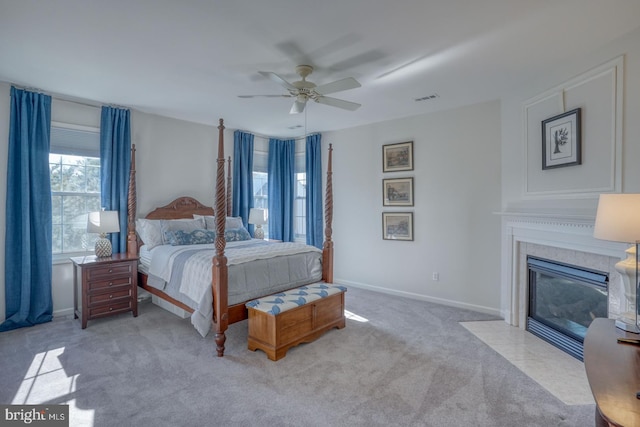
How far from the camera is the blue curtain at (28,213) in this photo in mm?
3605

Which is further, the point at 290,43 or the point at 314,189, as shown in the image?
the point at 314,189

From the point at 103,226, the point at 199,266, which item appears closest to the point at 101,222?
the point at 103,226

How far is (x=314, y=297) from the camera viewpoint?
330 centimetres

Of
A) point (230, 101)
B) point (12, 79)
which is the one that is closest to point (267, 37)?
point (230, 101)

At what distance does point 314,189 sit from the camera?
6.01 m

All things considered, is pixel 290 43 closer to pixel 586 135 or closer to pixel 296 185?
pixel 586 135

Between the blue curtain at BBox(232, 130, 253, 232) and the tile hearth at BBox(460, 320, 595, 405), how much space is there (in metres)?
3.90

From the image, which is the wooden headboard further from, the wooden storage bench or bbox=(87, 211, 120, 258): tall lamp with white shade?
the wooden storage bench

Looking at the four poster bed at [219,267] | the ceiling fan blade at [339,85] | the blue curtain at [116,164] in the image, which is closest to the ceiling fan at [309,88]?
the ceiling fan blade at [339,85]

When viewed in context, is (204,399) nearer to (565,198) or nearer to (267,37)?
(267,37)

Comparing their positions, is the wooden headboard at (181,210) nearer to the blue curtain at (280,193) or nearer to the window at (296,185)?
the window at (296,185)

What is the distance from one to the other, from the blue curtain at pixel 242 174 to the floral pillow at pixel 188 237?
1.20 m

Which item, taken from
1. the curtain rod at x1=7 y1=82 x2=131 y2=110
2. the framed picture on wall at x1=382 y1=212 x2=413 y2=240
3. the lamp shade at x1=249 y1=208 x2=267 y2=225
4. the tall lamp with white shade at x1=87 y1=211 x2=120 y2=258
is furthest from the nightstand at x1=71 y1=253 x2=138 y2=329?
the framed picture on wall at x1=382 y1=212 x2=413 y2=240

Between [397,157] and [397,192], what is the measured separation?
0.54 m
